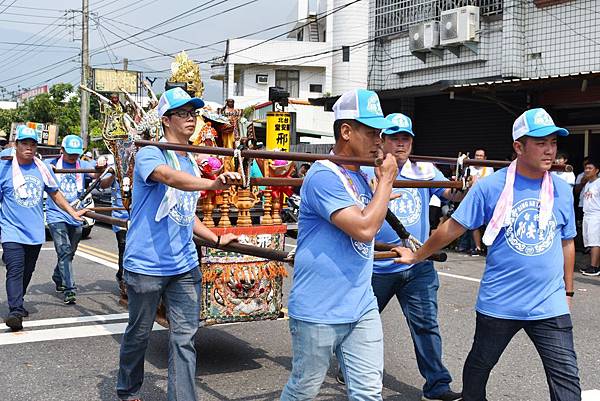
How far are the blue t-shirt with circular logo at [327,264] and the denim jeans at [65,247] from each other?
596 cm

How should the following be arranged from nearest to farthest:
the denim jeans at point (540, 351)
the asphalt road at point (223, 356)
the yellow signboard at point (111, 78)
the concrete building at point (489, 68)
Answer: the denim jeans at point (540, 351)
the asphalt road at point (223, 356)
the concrete building at point (489, 68)
the yellow signboard at point (111, 78)

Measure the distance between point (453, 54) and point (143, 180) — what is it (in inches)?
648

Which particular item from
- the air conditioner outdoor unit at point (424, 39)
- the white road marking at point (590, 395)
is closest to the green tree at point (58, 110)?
the air conditioner outdoor unit at point (424, 39)

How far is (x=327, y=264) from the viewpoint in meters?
3.62

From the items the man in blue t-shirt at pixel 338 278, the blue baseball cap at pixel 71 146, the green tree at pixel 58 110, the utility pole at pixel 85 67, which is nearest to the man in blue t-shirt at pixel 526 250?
the man in blue t-shirt at pixel 338 278

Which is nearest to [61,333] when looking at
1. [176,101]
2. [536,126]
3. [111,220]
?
[111,220]

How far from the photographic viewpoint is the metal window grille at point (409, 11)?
19250 mm

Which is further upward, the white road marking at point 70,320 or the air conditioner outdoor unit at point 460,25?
the air conditioner outdoor unit at point 460,25

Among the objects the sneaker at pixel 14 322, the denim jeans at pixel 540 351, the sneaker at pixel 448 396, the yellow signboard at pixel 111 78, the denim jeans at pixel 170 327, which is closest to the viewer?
the denim jeans at pixel 540 351

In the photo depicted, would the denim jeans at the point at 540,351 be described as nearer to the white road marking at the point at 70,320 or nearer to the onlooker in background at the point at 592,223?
the white road marking at the point at 70,320

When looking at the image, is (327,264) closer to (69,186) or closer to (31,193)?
(31,193)

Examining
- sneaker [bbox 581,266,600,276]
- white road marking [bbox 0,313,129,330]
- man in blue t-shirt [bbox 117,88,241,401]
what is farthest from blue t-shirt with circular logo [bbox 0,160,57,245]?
sneaker [bbox 581,266,600,276]

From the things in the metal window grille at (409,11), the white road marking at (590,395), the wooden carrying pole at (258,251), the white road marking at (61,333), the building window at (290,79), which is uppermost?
the building window at (290,79)

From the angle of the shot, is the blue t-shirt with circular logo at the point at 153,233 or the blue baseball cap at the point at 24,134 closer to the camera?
the blue t-shirt with circular logo at the point at 153,233
